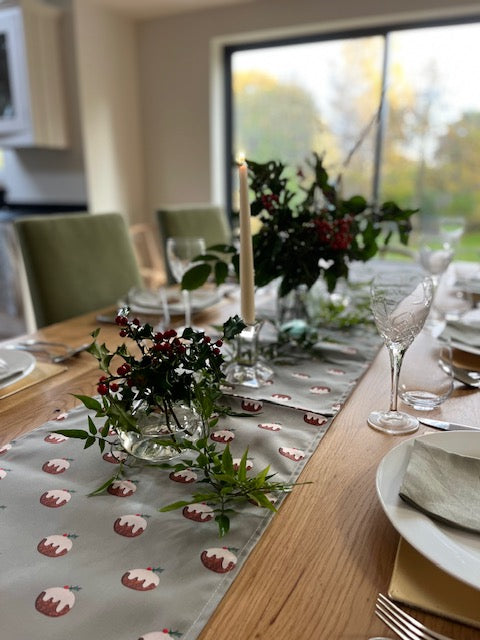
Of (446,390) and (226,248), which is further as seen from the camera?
(226,248)

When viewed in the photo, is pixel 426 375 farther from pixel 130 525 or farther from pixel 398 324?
pixel 130 525

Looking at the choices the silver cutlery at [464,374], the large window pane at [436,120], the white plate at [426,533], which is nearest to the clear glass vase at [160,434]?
the white plate at [426,533]

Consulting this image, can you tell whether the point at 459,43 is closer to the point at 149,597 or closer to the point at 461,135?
the point at 461,135

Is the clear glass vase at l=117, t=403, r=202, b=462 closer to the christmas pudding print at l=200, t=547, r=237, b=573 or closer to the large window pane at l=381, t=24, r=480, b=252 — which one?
the christmas pudding print at l=200, t=547, r=237, b=573

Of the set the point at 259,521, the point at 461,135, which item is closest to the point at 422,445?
the point at 259,521

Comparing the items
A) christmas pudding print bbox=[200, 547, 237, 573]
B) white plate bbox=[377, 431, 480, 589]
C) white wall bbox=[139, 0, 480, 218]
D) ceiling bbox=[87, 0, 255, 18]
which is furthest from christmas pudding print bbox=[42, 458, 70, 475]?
ceiling bbox=[87, 0, 255, 18]

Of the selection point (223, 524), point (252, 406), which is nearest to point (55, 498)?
point (223, 524)

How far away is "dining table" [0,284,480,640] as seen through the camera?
366mm

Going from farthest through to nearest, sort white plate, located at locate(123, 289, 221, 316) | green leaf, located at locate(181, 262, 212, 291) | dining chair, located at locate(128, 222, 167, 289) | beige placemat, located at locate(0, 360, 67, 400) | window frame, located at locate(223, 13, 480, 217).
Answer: dining chair, located at locate(128, 222, 167, 289), window frame, located at locate(223, 13, 480, 217), white plate, located at locate(123, 289, 221, 316), green leaf, located at locate(181, 262, 212, 291), beige placemat, located at locate(0, 360, 67, 400)

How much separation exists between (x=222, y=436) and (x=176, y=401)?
0.10m

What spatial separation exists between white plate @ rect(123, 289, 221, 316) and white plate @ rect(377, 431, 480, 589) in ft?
2.57

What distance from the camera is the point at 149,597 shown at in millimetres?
387

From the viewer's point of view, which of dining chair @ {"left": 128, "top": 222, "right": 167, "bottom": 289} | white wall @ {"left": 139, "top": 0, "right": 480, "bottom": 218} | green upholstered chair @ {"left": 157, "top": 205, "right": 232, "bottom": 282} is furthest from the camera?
dining chair @ {"left": 128, "top": 222, "right": 167, "bottom": 289}

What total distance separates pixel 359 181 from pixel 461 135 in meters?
0.63
